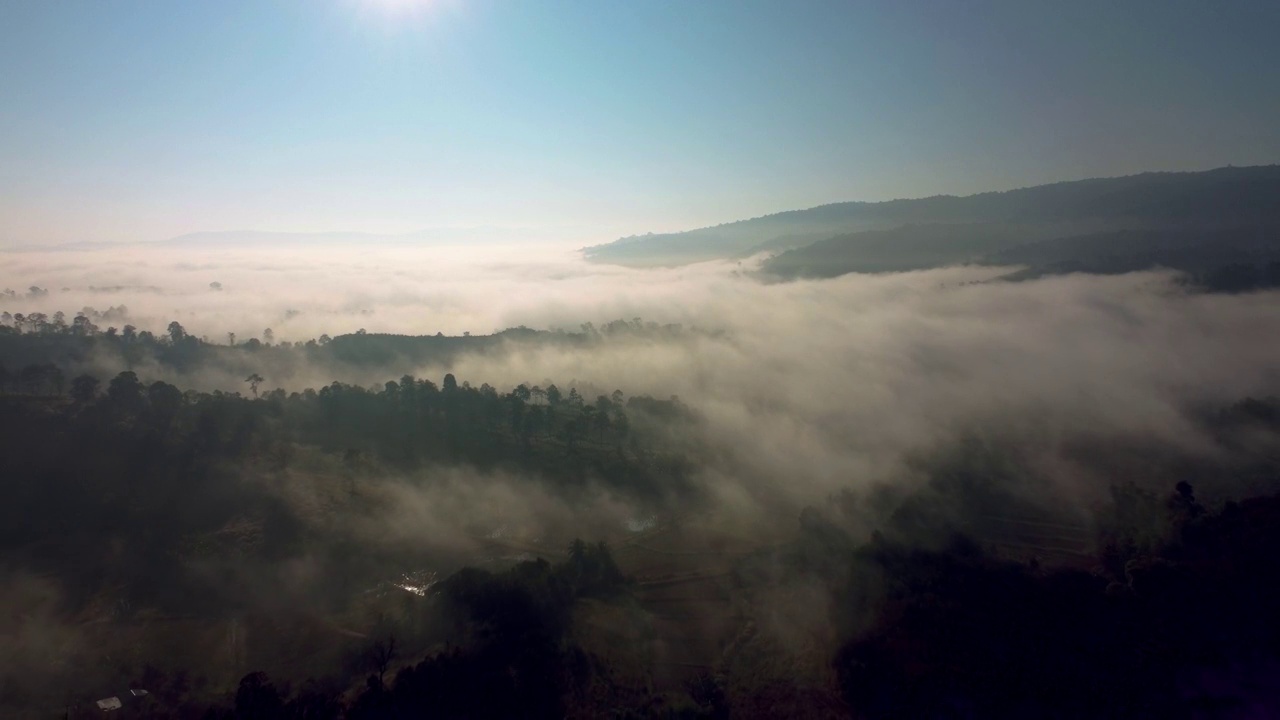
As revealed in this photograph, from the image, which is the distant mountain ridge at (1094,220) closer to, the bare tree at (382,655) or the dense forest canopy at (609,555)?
the dense forest canopy at (609,555)

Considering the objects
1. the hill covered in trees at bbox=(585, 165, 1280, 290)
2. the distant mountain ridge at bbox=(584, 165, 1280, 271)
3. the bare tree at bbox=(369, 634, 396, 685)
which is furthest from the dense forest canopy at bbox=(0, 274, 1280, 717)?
the distant mountain ridge at bbox=(584, 165, 1280, 271)

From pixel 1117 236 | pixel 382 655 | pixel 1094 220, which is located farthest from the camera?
pixel 1094 220

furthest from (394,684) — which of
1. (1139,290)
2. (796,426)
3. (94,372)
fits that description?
(1139,290)

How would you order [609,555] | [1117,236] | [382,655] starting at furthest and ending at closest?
[1117,236], [609,555], [382,655]

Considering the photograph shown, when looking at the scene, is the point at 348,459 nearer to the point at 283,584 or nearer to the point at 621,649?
the point at 283,584

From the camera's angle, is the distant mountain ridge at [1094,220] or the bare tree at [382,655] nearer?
the bare tree at [382,655]

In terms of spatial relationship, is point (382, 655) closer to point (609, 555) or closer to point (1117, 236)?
Answer: point (609, 555)

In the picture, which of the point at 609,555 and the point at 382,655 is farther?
the point at 609,555

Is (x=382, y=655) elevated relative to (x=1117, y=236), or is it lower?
lower

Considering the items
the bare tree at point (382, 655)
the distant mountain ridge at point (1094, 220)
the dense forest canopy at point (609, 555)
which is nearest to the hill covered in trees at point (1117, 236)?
the distant mountain ridge at point (1094, 220)

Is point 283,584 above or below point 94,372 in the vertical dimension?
below

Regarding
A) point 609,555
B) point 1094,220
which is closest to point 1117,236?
point 1094,220
